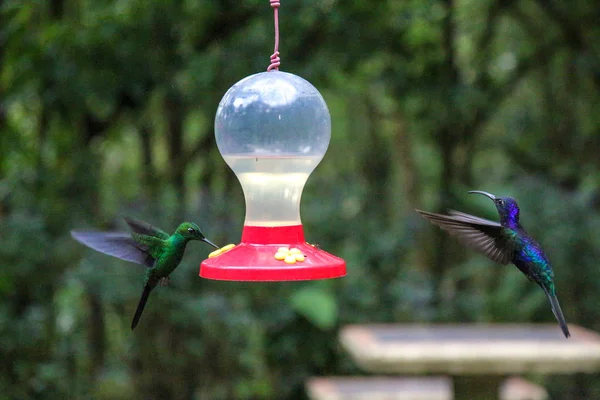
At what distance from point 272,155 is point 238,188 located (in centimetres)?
664

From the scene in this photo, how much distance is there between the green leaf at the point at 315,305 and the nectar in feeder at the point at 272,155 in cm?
477

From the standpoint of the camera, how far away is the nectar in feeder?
8.75ft

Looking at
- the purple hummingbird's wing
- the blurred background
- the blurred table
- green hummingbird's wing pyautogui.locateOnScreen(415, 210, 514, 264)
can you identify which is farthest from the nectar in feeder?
the blurred background

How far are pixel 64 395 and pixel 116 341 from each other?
4.09 ft

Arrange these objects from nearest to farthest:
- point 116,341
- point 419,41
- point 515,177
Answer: point 116,341, point 419,41, point 515,177

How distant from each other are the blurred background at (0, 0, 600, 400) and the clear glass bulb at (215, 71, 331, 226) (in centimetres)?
279

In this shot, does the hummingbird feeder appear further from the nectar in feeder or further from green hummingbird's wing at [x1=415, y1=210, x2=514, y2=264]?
green hummingbird's wing at [x1=415, y1=210, x2=514, y2=264]

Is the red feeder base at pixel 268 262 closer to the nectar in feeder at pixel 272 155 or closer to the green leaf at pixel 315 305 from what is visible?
the nectar in feeder at pixel 272 155

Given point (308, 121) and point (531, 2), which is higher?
point (531, 2)

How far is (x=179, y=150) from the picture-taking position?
8.77m

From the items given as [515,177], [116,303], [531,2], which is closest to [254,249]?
[116,303]

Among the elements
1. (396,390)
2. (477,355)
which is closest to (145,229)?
(477,355)

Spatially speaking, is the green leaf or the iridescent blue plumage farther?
the green leaf

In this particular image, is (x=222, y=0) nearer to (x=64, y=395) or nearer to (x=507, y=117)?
(x=64, y=395)
